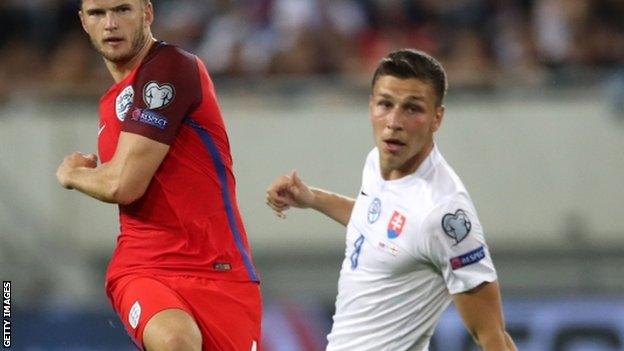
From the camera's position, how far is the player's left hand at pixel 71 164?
18.9ft

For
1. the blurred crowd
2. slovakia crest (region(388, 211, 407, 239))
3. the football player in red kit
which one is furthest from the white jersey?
the blurred crowd

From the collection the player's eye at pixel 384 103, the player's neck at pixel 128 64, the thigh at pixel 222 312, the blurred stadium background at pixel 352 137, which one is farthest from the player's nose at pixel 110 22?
the blurred stadium background at pixel 352 137

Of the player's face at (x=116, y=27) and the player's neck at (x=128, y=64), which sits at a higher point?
the player's face at (x=116, y=27)

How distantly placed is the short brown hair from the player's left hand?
4.46 ft

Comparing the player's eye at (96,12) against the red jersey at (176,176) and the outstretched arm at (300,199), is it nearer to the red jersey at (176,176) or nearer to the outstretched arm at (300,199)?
the red jersey at (176,176)

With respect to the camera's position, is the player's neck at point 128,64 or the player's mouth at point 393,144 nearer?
the player's mouth at point 393,144

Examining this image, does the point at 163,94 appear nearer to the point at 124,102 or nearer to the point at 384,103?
the point at 124,102

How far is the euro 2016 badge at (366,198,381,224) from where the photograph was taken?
5.49 m

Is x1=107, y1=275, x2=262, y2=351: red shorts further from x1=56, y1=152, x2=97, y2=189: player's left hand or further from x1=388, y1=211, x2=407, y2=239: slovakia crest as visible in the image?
x1=388, y1=211, x2=407, y2=239: slovakia crest

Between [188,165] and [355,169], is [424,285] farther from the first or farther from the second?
[355,169]

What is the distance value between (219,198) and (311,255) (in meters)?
5.71

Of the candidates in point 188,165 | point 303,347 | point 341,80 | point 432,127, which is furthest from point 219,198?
point 341,80

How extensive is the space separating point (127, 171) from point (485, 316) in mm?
1622

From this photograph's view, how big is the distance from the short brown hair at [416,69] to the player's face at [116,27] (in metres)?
1.14
